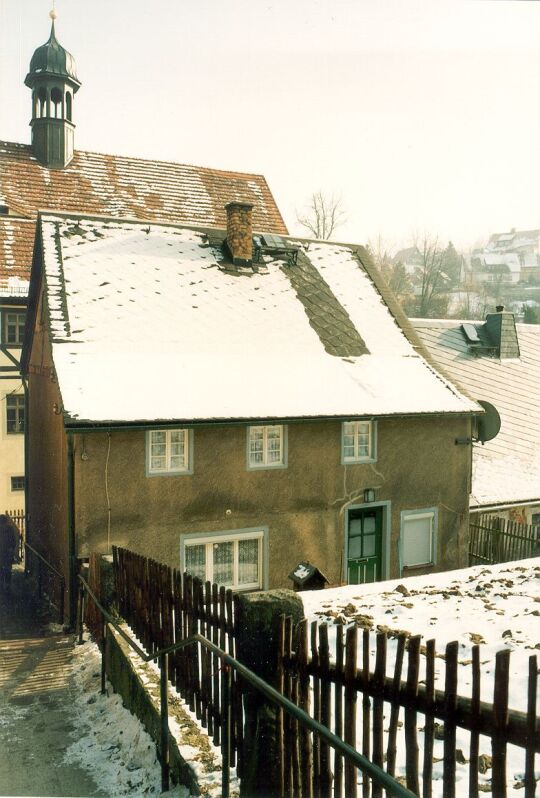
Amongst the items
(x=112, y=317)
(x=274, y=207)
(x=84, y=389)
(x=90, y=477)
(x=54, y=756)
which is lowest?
(x=54, y=756)

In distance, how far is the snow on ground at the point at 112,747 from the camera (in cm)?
589

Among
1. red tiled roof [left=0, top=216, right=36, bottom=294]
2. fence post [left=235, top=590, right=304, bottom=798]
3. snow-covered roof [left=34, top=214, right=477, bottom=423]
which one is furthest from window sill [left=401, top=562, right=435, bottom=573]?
red tiled roof [left=0, top=216, right=36, bottom=294]

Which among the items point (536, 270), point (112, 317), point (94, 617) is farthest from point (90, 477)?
point (536, 270)

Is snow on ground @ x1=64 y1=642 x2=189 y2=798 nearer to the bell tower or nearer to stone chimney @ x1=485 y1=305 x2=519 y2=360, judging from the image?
stone chimney @ x1=485 y1=305 x2=519 y2=360

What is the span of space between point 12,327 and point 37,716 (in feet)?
59.6

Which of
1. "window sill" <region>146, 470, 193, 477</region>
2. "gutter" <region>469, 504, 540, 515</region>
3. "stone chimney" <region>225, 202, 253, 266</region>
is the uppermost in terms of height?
"stone chimney" <region>225, 202, 253, 266</region>

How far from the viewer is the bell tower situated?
87.8 feet

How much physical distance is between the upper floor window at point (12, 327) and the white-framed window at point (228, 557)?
13.4 meters

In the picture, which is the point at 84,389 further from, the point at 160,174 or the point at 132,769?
the point at 160,174

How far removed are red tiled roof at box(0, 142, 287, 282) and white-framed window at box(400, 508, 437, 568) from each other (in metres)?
16.0

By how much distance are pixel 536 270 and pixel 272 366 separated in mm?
76412

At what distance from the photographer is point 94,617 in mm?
9891

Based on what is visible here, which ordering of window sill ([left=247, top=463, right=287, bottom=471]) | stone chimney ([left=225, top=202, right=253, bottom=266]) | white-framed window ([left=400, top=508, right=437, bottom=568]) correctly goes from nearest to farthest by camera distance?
window sill ([left=247, top=463, right=287, bottom=471]) < white-framed window ([left=400, top=508, right=437, bottom=568]) < stone chimney ([left=225, top=202, right=253, bottom=266])

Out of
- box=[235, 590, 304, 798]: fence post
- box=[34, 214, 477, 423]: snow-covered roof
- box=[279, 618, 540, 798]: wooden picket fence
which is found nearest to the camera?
box=[279, 618, 540, 798]: wooden picket fence
